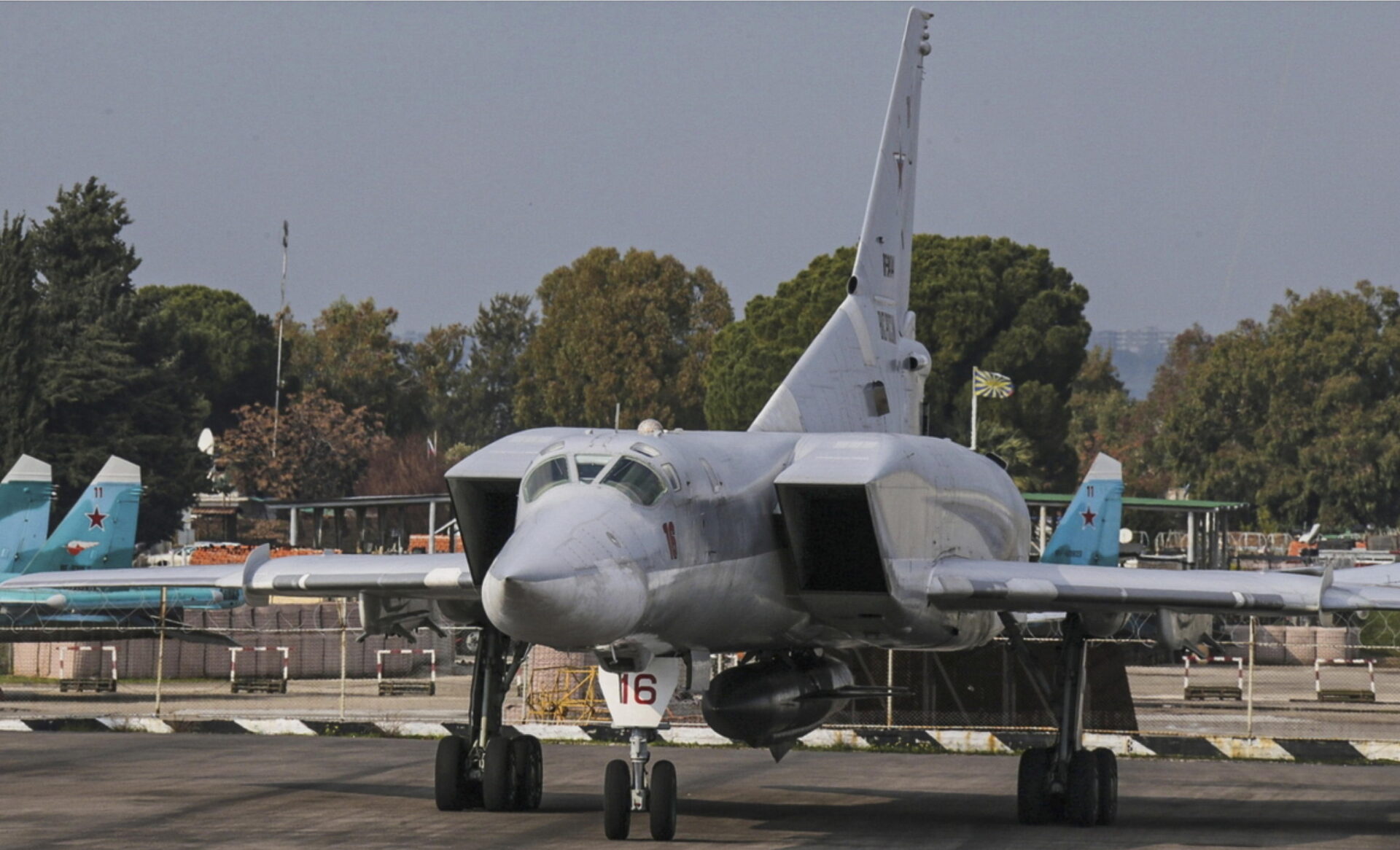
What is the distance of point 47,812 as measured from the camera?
1490 centimetres

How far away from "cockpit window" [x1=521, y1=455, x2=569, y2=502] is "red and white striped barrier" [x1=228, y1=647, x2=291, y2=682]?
21.1 meters

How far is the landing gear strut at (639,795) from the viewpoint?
509 inches

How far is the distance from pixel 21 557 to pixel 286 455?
6069cm

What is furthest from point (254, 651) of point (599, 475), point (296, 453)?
point (296, 453)

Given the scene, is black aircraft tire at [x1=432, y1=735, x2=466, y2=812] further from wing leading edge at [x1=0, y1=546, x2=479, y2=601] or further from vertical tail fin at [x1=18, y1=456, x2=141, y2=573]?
vertical tail fin at [x1=18, y1=456, x2=141, y2=573]

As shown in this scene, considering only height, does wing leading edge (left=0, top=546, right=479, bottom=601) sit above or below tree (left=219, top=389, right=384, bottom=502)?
below

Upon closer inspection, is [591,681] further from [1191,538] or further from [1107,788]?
[1191,538]

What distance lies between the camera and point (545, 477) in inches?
495

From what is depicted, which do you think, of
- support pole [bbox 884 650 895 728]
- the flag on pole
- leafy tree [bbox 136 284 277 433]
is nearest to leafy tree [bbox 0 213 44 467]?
leafy tree [bbox 136 284 277 433]

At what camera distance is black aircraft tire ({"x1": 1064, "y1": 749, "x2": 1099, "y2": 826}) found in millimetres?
15039

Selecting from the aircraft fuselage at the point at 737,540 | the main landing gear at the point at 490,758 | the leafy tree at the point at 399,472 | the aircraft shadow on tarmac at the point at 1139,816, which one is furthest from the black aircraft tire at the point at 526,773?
the leafy tree at the point at 399,472

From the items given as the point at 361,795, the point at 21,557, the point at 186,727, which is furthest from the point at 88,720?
the point at 21,557

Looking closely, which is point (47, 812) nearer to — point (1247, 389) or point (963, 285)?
point (963, 285)

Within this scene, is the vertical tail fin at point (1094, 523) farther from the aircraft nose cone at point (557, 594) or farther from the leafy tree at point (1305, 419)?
the leafy tree at point (1305, 419)
